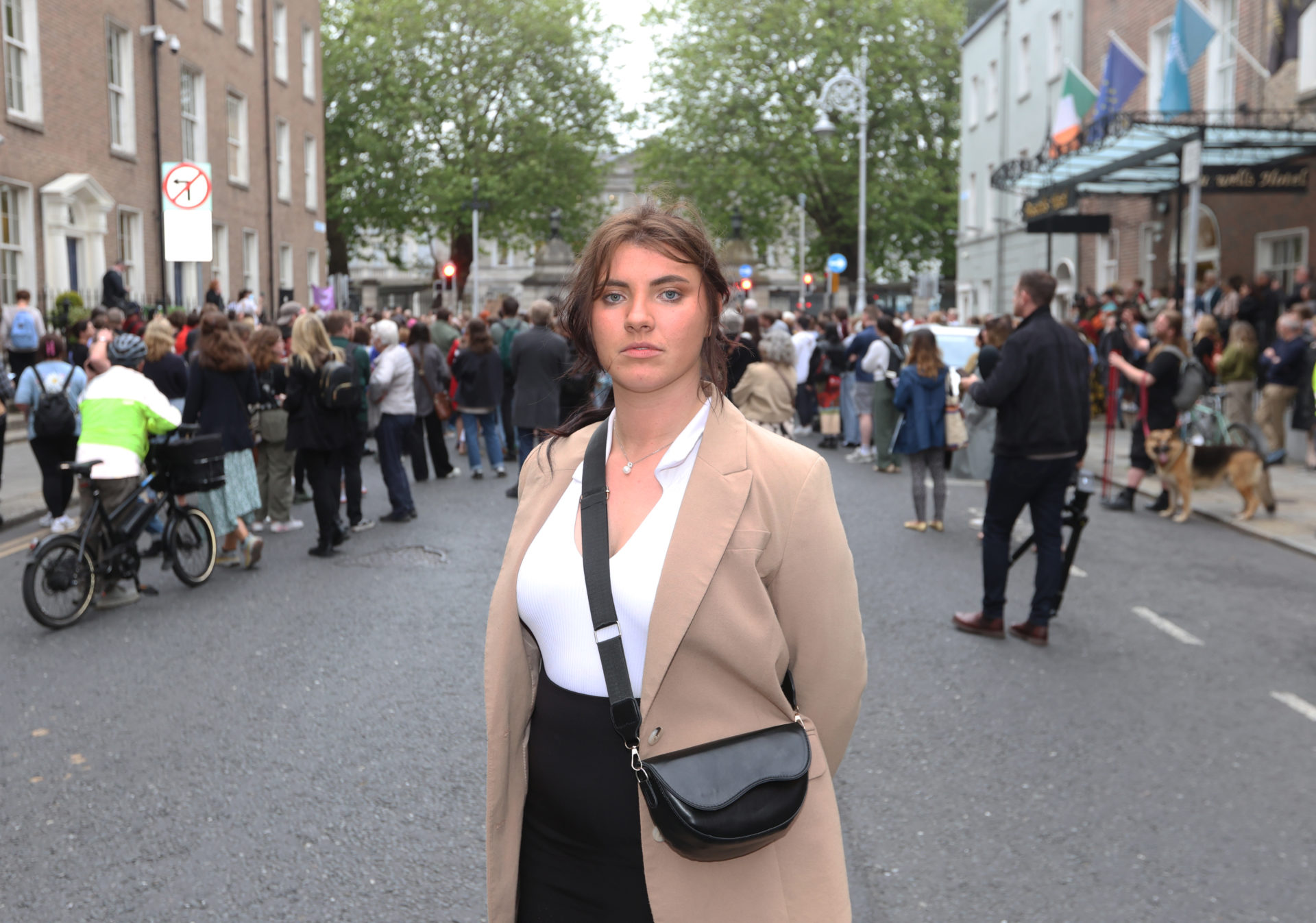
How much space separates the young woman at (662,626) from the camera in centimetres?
200


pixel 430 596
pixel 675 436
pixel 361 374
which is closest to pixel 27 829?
pixel 675 436

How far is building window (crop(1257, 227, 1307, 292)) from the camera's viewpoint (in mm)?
19422

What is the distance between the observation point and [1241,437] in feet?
43.0

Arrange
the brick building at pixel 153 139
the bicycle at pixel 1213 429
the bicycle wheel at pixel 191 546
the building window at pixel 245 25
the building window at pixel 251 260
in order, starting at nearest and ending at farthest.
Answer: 1. the bicycle wheel at pixel 191 546
2. the bicycle at pixel 1213 429
3. the brick building at pixel 153 139
4. the building window at pixel 245 25
5. the building window at pixel 251 260

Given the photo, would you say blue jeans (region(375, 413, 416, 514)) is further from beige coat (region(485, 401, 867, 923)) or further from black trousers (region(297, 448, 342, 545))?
beige coat (region(485, 401, 867, 923))

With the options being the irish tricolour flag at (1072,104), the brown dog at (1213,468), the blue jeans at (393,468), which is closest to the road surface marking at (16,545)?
the blue jeans at (393,468)

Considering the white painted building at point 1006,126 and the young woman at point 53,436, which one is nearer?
the young woman at point 53,436

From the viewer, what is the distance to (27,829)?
4.39 meters

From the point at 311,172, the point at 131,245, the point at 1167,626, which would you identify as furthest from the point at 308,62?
the point at 1167,626

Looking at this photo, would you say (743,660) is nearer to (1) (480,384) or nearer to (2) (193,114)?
(1) (480,384)

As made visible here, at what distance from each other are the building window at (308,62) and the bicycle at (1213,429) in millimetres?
27856

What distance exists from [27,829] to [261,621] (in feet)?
10.8

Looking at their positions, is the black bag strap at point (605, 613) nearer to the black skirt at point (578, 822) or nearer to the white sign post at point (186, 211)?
the black skirt at point (578, 822)

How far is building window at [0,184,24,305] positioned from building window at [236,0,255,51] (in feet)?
36.9
